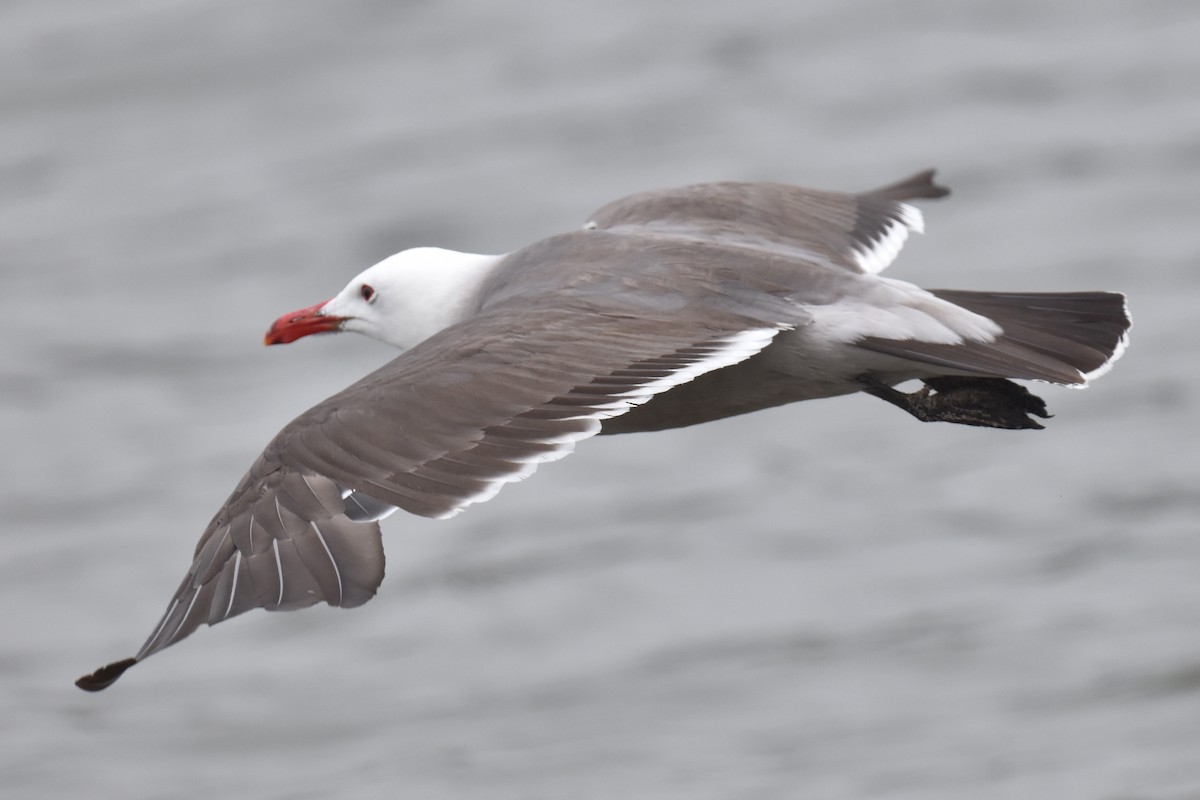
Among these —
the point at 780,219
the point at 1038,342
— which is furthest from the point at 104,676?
the point at 780,219

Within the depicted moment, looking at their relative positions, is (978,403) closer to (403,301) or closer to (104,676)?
(403,301)

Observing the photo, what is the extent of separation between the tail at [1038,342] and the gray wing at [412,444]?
1.88 ft

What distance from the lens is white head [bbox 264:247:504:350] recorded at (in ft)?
26.1

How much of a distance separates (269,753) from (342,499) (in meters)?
5.87

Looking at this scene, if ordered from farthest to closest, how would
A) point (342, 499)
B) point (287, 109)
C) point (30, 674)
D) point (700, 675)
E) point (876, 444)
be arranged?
point (287, 109)
point (876, 444)
point (30, 674)
point (700, 675)
point (342, 499)

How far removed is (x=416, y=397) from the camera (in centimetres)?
625

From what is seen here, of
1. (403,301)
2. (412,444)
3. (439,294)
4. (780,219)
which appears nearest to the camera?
(412,444)

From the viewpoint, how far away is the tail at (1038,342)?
6656mm

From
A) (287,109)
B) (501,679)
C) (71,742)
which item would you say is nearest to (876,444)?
(501,679)

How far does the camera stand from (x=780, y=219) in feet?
27.6

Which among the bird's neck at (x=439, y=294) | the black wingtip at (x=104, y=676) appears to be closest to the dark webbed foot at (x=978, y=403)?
the bird's neck at (x=439, y=294)

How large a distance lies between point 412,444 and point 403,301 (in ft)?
6.73

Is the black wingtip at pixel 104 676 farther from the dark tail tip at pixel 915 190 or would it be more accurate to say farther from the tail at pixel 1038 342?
the dark tail tip at pixel 915 190

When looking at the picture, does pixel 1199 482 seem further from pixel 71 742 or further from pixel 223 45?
pixel 223 45
